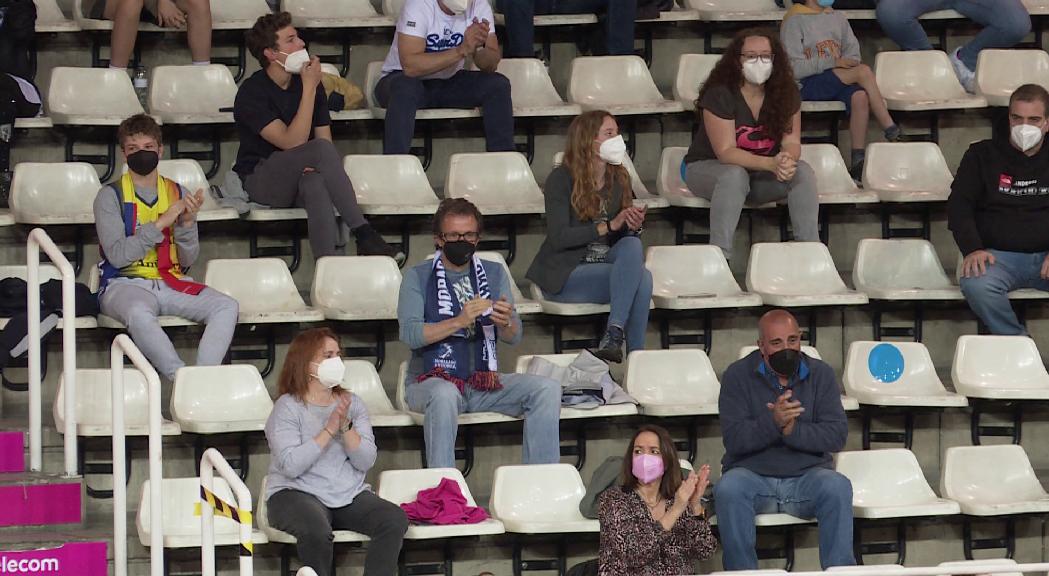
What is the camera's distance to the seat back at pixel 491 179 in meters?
7.80

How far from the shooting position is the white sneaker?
29.5 ft

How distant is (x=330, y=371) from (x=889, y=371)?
2.38 metres

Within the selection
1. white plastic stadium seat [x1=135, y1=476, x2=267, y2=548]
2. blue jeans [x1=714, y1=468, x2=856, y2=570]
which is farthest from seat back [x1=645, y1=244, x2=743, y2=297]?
white plastic stadium seat [x1=135, y1=476, x2=267, y2=548]

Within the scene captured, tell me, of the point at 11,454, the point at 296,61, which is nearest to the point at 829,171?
the point at 296,61

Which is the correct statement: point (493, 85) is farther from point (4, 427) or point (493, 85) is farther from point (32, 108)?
point (4, 427)

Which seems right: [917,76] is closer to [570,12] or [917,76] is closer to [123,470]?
[570,12]

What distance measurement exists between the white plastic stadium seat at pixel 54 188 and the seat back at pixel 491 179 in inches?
57.6

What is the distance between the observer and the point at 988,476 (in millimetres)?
6809

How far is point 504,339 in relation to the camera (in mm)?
6680

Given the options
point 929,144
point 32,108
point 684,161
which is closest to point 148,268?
point 32,108

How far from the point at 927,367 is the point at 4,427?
11.3 ft

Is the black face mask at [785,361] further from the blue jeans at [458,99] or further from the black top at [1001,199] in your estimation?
the blue jeans at [458,99]

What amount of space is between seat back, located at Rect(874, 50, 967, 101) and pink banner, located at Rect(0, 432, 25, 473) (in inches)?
172

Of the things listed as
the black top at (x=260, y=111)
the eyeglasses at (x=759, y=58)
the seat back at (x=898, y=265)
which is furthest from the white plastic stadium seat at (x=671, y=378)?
the black top at (x=260, y=111)
